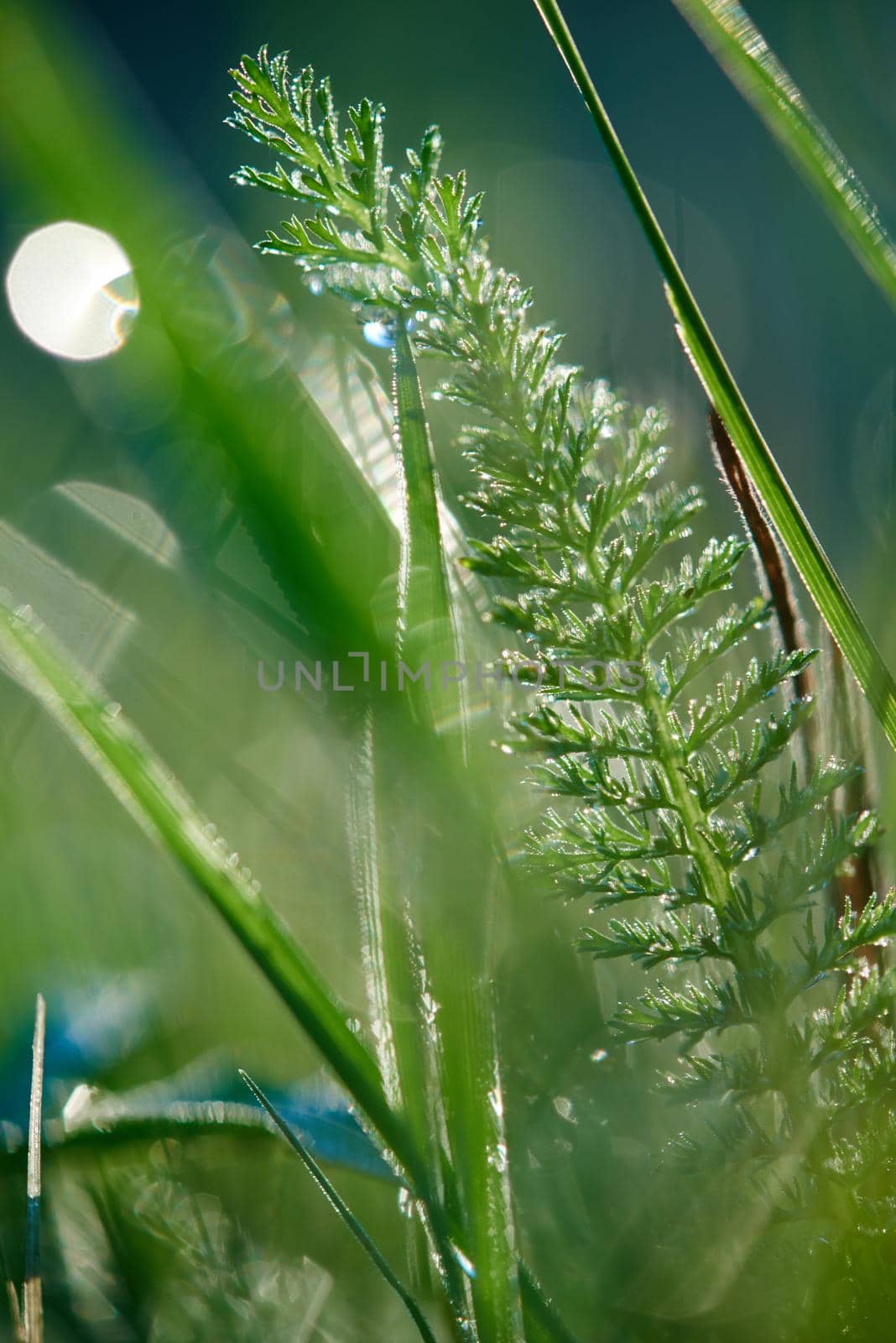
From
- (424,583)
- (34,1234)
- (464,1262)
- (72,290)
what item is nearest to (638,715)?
(424,583)

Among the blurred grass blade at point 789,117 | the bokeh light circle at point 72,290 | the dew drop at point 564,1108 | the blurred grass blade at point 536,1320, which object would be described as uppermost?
the bokeh light circle at point 72,290

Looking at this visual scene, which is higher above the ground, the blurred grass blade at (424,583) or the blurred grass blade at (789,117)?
the blurred grass blade at (789,117)

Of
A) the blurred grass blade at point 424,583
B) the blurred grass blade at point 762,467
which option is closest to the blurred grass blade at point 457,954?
the blurred grass blade at point 424,583

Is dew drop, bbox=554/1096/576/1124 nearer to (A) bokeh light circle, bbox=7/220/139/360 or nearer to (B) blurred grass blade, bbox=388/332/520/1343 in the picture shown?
(B) blurred grass blade, bbox=388/332/520/1343

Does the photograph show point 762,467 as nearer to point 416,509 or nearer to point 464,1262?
point 416,509

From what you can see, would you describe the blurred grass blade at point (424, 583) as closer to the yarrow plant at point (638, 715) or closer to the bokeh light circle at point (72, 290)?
the yarrow plant at point (638, 715)

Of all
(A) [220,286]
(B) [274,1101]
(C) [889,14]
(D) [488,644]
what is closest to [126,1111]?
(B) [274,1101]

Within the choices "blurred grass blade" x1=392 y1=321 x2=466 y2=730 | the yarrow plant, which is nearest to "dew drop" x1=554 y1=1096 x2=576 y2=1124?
the yarrow plant
